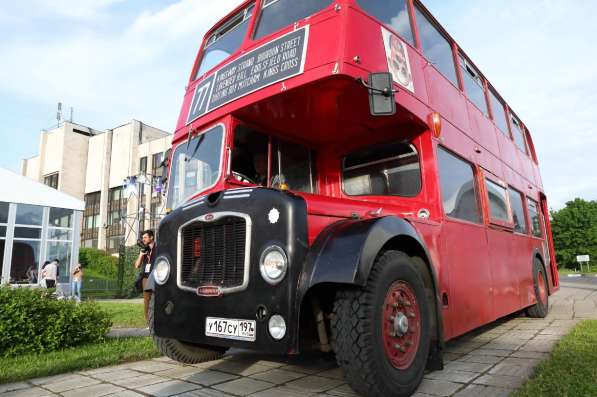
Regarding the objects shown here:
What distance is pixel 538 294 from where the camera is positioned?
702 cm

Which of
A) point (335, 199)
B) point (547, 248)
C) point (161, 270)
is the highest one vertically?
point (335, 199)

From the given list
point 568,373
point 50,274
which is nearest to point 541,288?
point 568,373

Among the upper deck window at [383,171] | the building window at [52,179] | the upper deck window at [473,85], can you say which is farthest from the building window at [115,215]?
the upper deck window at [383,171]

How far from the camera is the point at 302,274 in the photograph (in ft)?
9.12

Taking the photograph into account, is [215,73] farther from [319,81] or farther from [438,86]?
[438,86]

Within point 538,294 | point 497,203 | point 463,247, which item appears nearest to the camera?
point 463,247

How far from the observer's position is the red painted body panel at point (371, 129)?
3.51 metres

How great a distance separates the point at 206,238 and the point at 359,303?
51.4 inches

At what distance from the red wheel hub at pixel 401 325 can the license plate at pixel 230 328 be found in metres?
0.89

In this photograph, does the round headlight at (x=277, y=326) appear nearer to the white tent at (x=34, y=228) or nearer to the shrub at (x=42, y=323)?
the shrub at (x=42, y=323)

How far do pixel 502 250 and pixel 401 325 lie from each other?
316 centimetres

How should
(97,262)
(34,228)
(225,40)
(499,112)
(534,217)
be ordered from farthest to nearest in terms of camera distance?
1. (97,262)
2. (34,228)
3. (534,217)
4. (499,112)
5. (225,40)

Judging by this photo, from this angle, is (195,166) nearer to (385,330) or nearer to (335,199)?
(335,199)

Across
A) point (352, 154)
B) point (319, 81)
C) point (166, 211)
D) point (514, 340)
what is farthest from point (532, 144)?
Answer: point (166, 211)
